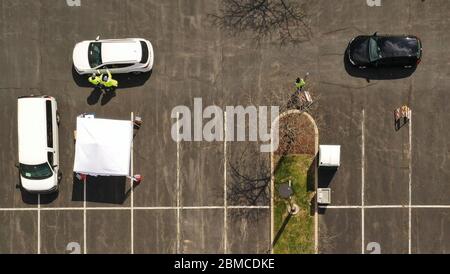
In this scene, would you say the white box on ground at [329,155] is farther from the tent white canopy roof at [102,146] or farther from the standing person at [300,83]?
the tent white canopy roof at [102,146]

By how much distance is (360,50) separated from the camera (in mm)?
21688

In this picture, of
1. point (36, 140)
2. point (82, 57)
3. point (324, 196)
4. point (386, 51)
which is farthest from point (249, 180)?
point (36, 140)

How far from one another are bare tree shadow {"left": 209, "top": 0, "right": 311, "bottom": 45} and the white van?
31.2 ft

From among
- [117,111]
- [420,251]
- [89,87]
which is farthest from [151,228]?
[420,251]

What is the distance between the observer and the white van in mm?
21172

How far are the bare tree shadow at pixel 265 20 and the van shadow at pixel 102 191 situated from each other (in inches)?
380

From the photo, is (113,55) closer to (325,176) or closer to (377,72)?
(325,176)

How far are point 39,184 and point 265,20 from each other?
14.0 m

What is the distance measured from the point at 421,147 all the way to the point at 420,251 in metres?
5.33

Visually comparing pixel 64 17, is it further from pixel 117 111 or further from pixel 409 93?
pixel 409 93

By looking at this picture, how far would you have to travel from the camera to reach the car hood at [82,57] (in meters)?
21.6

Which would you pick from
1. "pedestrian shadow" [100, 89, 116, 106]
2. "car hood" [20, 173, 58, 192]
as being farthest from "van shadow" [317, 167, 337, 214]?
"car hood" [20, 173, 58, 192]

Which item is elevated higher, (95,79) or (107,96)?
Answer: (95,79)

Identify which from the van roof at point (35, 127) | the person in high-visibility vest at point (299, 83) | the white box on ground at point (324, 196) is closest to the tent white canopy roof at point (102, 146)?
the van roof at point (35, 127)
